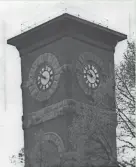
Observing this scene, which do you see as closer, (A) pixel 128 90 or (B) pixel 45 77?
(A) pixel 128 90

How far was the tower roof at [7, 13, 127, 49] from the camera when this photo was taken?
44562 mm

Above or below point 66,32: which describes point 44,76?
below

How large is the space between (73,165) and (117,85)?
1434cm

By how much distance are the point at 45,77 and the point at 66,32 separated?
11.1 feet

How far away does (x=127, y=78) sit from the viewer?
2872 cm

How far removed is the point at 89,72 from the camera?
1815 inches

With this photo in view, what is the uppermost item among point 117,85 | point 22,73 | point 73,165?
point 22,73

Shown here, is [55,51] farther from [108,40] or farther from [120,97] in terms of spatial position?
[120,97]

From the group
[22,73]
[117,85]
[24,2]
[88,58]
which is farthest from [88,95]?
[117,85]

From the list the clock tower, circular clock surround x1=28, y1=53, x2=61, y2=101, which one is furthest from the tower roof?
circular clock surround x1=28, y1=53, x2=61, y2=101

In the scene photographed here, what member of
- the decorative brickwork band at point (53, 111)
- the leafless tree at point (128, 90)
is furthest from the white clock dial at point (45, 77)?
the leafless tree at point (128, 90)

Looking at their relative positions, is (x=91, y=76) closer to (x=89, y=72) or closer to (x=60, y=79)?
(x=89, y=72)

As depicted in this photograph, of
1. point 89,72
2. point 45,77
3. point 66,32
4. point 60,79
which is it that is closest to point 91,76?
point 89,72

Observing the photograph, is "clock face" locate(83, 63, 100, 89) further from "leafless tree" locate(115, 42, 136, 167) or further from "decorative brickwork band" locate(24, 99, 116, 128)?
"leafless tree" locate(115, 42, 136, 167)
